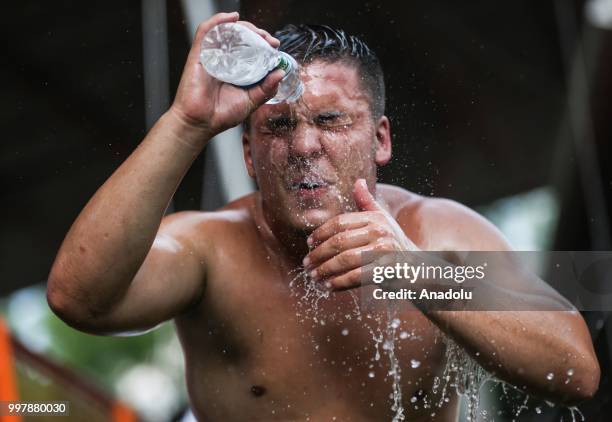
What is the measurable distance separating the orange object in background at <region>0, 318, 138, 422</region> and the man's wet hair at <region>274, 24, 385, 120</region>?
0.91 metres

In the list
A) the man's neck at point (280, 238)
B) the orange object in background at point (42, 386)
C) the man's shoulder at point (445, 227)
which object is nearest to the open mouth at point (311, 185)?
the man's neck at point (280, 238)

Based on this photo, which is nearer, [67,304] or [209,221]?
[67,304]

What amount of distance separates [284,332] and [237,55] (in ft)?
1.56

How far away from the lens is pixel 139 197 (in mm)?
1069

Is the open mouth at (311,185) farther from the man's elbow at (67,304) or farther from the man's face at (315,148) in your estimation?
the man's elbow at (67,304)

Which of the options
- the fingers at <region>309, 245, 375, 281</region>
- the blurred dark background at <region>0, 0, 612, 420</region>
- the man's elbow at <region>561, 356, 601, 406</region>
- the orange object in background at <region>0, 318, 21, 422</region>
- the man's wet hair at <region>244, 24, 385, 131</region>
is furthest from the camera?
the blurred dark background at <region>0, 0, 612, 420</region>

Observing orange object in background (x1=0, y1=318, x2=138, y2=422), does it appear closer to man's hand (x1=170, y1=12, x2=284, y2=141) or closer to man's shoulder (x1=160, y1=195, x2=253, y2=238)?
man's shoulder (x1=160, y1=195, x2=253, y2=238)

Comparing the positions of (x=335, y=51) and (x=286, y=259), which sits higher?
(x=335, y=51)

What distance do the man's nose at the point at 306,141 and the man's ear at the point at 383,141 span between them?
176mm

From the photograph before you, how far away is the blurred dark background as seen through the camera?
2.63 metres

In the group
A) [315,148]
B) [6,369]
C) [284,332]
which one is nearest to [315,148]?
[315,148]

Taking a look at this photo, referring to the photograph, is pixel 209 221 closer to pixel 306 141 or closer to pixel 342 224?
pixel 306 141

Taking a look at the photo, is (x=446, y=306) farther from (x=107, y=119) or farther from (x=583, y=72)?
(x=107, y=119)

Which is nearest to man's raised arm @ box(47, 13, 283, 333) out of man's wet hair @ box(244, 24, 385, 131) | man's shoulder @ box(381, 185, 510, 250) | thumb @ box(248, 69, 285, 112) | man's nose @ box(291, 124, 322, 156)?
thumb @ box(248, 69, 285, 112)
